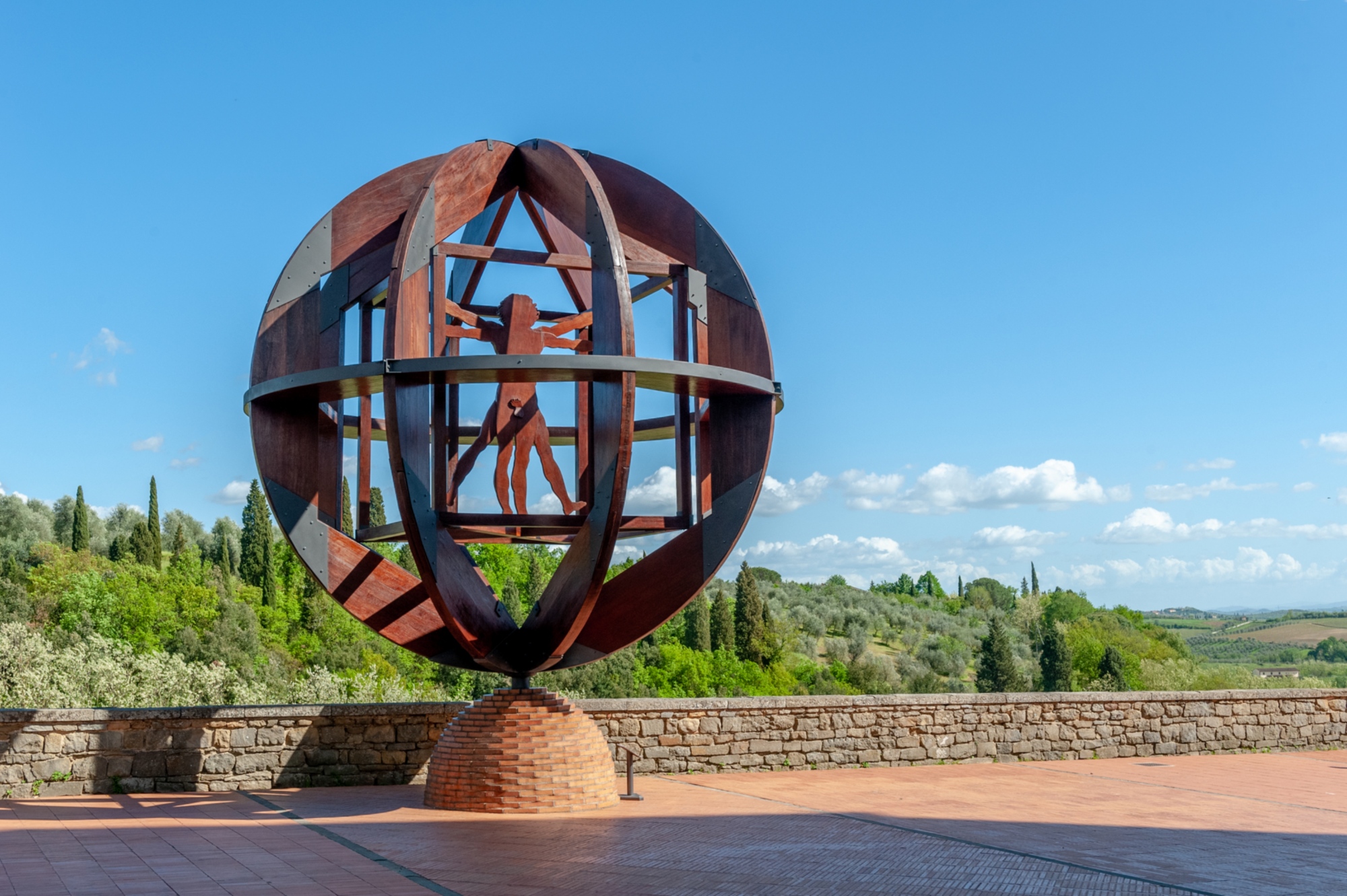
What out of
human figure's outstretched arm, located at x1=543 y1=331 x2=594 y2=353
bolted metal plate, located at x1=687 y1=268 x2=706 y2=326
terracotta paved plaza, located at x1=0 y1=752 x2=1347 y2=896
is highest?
bolted metal plate, located at x1=687 y1=268 x2=706 y2=326

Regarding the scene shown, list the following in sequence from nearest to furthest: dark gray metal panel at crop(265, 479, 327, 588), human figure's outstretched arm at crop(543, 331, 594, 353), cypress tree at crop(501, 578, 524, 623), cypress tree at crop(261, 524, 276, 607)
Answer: dark gray metal panel at crop(265, 479, 327, 588) → human figure's outstretched arm at crop(543, 331, 594, 353) → cypress tree at crop(501, 578, 524, 623) → cypress tree at crop(261, 524, 276, 607)

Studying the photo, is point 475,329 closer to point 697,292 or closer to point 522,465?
point 522,465

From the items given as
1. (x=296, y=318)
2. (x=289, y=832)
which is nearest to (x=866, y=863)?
(x=289, y=832)

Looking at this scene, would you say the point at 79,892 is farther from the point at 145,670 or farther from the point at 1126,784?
the point at 145,670

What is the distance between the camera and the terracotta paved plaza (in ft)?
20.8

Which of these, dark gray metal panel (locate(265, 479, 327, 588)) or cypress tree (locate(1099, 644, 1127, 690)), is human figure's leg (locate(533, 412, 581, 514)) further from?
cypress tree (locate(1099, 644, 1127, 690))

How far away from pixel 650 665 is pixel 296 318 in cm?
3726

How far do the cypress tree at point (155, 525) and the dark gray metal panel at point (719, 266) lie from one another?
48130mm

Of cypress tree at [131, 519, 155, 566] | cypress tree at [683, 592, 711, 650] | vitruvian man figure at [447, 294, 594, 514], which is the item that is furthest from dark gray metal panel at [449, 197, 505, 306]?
cypress tree at [131, 519, 155, 566]

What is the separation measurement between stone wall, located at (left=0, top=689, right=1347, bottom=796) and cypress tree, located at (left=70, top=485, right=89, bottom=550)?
163 feet

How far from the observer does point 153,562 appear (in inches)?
2076

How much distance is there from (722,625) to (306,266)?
41231 mm

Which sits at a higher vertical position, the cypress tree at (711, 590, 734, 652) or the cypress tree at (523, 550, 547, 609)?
the cypress tree at (523, 550, 547, 609)

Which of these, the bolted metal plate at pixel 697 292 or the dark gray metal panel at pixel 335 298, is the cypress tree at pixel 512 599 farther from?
the bolted metal plate at pixel 697 292
